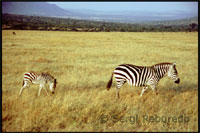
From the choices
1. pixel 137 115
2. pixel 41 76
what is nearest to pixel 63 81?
pixel 41 76

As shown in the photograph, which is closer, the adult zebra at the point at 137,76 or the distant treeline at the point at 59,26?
the adult zebra at the point at 137,76

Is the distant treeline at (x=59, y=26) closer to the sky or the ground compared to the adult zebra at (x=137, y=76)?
closer to the sky

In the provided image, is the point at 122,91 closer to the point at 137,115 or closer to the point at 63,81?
the point at 137,115

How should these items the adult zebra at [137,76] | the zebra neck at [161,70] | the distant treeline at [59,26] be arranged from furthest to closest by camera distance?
the distant treeline at [59,26] < the zebra neck at [161,70] < the adult zebra at [137,76]

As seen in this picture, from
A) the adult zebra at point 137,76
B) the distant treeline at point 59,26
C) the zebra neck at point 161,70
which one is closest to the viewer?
the adult zebra at point 137,76

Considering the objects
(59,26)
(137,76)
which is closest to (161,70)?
(137,76)

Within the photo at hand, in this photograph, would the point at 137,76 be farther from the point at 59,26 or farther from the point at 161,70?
the point at 59,26

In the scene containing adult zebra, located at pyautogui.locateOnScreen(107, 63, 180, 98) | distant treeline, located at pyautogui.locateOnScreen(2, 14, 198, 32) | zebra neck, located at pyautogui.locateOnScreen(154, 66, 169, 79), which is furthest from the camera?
distant treeline, located at pyautogui.locateOnScreen(2, 14, 198, 32)

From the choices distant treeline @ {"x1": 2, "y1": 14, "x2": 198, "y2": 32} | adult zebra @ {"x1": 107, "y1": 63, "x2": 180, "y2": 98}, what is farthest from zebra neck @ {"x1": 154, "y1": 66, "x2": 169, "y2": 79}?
distant treeline @ {"x1": 2, "y1": 14, "x2": 198, "y2": 32}

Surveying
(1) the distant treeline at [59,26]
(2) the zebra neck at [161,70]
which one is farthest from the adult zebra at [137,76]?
(1) the distant treeline at [59,26]

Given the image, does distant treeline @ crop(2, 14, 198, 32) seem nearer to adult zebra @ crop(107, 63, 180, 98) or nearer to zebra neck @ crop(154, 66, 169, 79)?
adult zebra @ crop(107, 63, 180, 98)

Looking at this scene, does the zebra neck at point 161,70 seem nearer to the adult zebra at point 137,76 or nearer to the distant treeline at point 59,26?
the adult zebra at point 137,76

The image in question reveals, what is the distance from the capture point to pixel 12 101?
6562 mm

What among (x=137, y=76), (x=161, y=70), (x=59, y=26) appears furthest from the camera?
(x=59, y=26)
